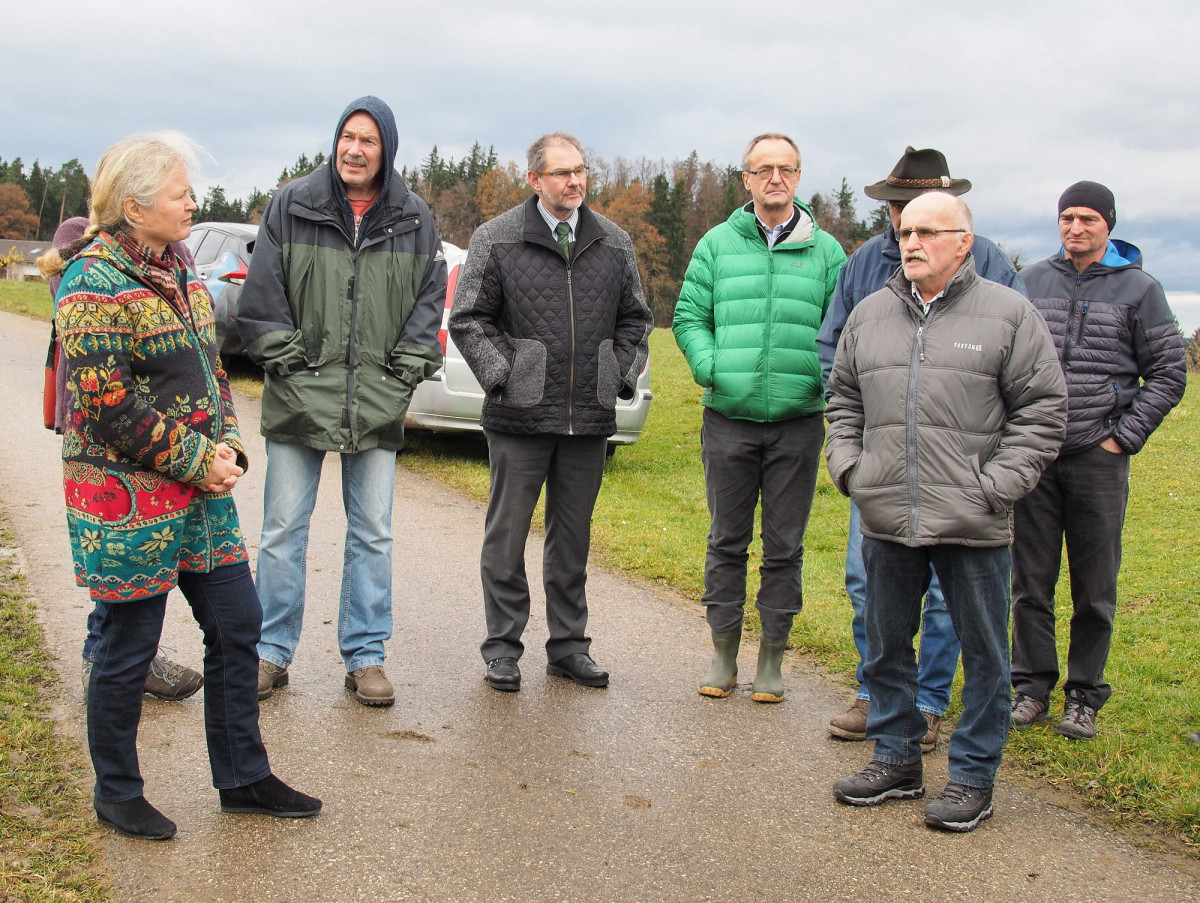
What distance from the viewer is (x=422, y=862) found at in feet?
10.8

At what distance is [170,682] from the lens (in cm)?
449

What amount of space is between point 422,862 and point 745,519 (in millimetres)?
2322

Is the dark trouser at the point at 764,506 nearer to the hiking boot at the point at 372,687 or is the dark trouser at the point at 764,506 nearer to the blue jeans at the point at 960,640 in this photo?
the blue jeans at the point at 960,640

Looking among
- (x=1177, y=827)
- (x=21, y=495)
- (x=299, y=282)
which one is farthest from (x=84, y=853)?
(x=21, y=495)

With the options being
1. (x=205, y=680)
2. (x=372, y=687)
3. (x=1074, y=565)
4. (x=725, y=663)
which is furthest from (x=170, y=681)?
(x=1074, y=565)

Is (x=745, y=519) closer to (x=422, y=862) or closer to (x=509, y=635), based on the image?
(x=509, y=635)

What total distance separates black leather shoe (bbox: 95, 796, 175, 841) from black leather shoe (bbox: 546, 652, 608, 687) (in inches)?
81.5

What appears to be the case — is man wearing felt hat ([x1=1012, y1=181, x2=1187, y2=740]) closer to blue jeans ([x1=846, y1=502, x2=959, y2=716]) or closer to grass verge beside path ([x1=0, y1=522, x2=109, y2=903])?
blue jeans ([x1=846, y1=502, x2=959, y2=716])

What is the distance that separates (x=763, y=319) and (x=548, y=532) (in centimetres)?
144

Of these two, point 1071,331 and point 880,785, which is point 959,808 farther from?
point 1071,331

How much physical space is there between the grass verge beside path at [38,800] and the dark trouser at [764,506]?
272 cm

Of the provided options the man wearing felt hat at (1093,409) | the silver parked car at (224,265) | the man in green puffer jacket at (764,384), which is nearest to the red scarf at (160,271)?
the man in green puffer jacket at (764,384)

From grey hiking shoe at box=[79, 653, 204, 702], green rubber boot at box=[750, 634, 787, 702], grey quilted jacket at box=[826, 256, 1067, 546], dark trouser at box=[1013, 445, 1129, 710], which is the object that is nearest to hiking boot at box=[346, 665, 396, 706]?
grey hiking shoe at box=[79, 653, 204, 702]

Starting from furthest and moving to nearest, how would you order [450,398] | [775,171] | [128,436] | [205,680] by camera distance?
[450,398] < [775,171] < [205,680] < [128,436]
